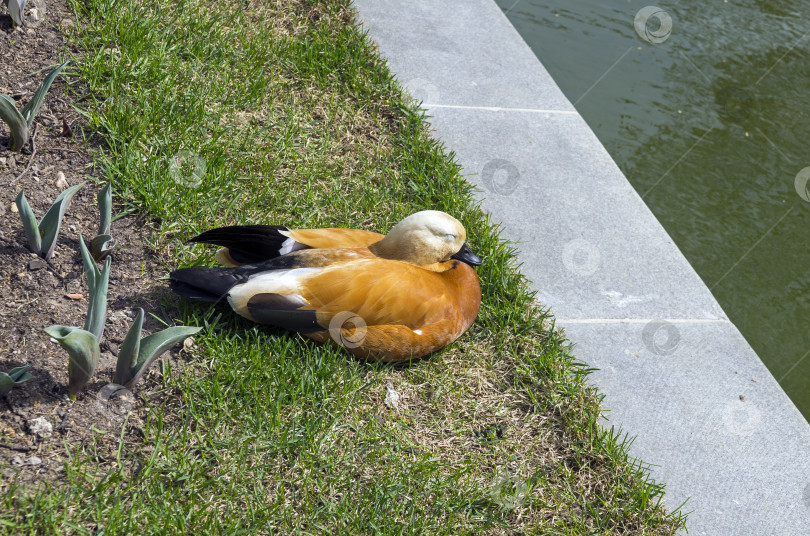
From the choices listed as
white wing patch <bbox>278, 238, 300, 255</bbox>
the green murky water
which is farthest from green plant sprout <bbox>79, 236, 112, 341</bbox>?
the green murky water

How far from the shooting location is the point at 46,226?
9.49ft

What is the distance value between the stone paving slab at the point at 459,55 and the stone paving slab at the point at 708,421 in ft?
7.16

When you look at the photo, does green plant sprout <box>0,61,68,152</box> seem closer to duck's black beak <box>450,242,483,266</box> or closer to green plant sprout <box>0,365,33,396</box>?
green plant sprout <box>0,365,33,396</box>

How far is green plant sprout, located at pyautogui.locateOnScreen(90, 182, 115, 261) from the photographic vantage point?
2.96 metres

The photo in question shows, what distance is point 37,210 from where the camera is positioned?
3.21 metres

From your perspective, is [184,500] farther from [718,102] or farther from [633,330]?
[718,102]

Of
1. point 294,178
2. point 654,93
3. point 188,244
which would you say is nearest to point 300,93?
point 294,178

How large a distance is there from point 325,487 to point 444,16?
4331 mm

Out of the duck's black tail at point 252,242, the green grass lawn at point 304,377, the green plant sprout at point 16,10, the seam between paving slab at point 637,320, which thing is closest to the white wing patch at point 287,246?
the duck's black tail at point 252,242

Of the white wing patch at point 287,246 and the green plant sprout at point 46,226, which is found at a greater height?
the green plant sprout at point 46,226

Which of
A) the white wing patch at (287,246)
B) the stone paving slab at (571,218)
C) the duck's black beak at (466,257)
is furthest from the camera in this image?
the stone paving slab at (571,218)

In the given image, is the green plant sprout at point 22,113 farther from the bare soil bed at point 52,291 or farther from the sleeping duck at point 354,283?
the sleeping duck at point 354,283

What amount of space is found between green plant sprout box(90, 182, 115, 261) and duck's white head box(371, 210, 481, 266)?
1.12 metres

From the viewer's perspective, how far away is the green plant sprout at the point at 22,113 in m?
3.12
